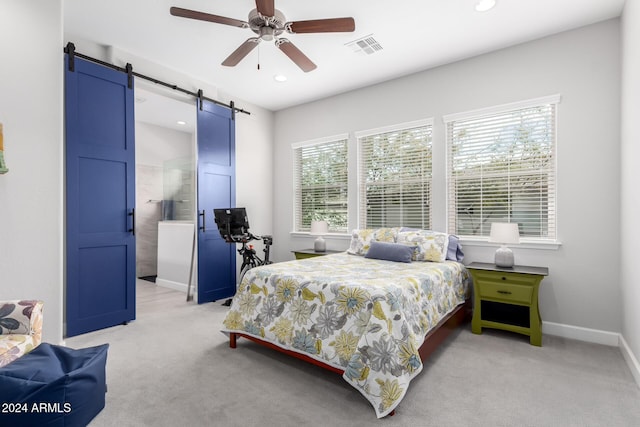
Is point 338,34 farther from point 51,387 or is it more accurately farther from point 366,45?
point 51,387

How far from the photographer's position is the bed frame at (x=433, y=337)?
235 cm

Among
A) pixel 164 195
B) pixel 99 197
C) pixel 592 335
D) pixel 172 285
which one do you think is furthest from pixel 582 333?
pixel 164 195

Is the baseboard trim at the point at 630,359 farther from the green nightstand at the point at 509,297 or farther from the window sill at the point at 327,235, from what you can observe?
the window sill at the point at 327,235

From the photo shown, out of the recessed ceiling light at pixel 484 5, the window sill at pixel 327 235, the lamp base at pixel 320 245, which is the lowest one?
the lamp base at pixel 320 245

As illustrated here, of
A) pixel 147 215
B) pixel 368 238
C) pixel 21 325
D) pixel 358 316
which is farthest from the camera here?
pixel 147 215

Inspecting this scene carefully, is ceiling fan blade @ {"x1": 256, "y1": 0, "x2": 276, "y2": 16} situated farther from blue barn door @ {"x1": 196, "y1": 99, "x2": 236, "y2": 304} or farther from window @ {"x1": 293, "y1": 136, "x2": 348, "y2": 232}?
window @ {"x1": 293, "y1": 136, "x2": 348, "y2": 232}

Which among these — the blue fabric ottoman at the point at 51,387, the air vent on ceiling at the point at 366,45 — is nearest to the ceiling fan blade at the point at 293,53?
the air vent on ceiling at the point at 366,45

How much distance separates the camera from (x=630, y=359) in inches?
98.9

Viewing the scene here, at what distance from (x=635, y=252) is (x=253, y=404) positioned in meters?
2.94

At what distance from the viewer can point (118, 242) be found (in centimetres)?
351

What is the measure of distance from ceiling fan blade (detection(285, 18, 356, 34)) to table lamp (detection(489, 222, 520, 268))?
2.30m

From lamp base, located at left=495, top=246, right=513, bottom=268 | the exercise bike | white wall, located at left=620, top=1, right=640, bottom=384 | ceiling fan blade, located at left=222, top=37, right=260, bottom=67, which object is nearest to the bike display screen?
the exercise bike

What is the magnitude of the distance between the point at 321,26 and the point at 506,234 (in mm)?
2527

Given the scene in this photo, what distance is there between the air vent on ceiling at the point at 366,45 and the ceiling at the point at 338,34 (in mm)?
54
